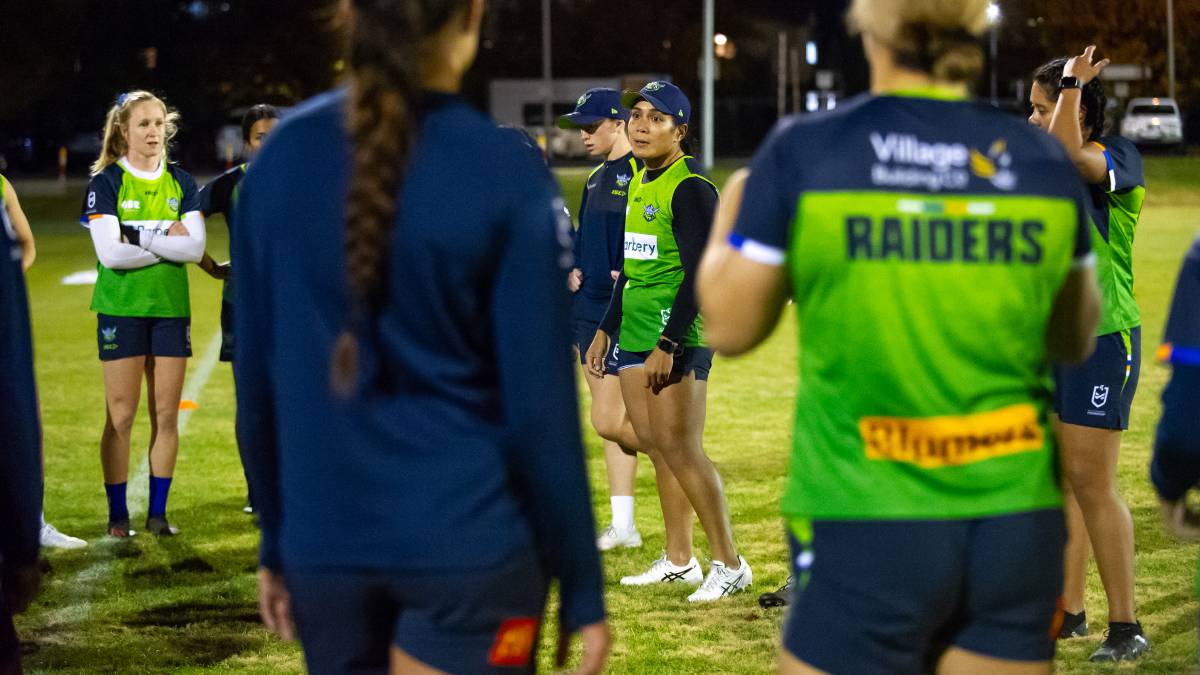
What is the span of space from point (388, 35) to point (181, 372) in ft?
19.7

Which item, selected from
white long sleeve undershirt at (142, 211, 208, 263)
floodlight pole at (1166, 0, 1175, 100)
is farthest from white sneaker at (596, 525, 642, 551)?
floodlight pole at (1166, 0, 1175, 100)

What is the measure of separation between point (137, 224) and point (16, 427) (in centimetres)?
503

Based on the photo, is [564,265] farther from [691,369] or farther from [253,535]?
[253,535]

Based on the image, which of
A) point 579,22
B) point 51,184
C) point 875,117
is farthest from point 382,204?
point 579,22

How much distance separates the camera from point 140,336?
796cm

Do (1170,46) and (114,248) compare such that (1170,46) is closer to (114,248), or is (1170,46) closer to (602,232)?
(602,232)

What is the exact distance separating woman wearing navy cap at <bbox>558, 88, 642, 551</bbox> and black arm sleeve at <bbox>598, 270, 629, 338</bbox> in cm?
31

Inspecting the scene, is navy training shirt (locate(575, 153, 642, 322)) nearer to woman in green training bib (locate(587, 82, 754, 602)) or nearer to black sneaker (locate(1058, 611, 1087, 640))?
woman in green training bib (locate(587, 82, 754, 602))

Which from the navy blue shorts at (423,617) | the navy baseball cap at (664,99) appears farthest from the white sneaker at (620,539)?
the navy blue shorts at (423,617)

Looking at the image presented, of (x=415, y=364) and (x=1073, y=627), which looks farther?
(x=1073, y=627)

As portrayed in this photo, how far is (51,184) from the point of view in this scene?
4338 centimetres

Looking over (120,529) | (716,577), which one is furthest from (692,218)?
(120,529)

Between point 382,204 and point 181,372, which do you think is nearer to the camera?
point 382,204

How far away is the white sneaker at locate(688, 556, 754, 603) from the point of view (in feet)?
22.2
